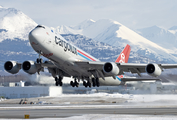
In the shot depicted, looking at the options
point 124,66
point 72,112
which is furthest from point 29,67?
point 124,66

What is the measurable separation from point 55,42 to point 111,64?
9137mm

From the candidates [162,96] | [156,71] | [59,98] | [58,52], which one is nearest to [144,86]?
[162,96]

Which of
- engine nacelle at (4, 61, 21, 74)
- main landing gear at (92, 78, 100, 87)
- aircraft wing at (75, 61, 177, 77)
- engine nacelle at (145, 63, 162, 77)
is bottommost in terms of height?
main landing gear at (92, 78, 100, 87)

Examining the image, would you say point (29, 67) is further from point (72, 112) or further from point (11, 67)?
point (72, 112)

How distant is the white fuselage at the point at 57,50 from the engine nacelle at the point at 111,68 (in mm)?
3608

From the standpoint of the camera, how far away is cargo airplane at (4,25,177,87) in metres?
41.4

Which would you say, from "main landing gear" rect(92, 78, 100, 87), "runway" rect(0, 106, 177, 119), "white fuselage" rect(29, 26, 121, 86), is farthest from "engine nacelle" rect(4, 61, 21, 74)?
"main landing gear" rect(92, 78, 100, 87)

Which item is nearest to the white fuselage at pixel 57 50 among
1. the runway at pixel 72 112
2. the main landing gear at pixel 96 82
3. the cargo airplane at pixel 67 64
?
the cargo airplane at pixel 67 64

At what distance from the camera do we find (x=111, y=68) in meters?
46.0

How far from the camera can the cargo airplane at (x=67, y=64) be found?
41.4m

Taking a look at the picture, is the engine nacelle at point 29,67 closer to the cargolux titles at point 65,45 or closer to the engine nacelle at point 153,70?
the cargolux titles at point 65,45

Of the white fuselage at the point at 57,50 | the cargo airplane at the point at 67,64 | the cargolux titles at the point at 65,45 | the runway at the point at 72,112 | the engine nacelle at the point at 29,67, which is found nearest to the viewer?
the white fuselage at the point at 57,50

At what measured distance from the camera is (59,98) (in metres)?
101

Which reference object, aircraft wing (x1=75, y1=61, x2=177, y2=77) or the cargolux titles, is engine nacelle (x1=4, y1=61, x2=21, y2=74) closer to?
the cargolux titles
